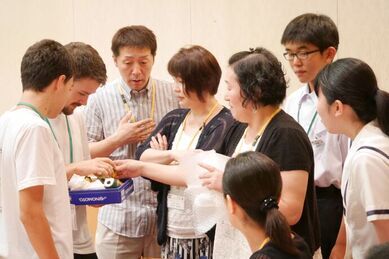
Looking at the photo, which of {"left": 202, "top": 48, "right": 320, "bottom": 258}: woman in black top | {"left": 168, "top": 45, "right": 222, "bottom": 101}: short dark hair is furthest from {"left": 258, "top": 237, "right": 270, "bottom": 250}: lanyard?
→ {"left": 168, "top": 45, "right": 222, "bottom": 101}: short dark hair

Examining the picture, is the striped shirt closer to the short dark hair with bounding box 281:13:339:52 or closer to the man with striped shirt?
the man with striped shirt

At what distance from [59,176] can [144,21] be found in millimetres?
3206

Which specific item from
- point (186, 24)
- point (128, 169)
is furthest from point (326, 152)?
point (186, 24)

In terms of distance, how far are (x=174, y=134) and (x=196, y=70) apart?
342 mm

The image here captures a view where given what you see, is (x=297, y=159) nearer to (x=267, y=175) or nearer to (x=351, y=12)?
(x=267, y=175)

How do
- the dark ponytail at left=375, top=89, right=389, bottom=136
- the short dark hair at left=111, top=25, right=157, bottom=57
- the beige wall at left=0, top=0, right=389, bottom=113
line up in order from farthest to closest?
1. the beige wall at left=0, top=0, right=389, bottom=113
2. the short dark hair at left=111, top=25, right=157, bottom=57
3. the dark ponytail at left=375, top=89, right=389, bottom=136

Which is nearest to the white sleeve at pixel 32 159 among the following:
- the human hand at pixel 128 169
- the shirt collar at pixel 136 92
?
the human hand at pixel 128 169

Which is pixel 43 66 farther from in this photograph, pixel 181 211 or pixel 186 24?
pixel 186 24

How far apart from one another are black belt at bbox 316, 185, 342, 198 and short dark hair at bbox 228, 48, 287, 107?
2.05 ft

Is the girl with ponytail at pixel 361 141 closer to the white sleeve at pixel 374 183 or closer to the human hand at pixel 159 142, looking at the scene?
the white sleeve at pixel 374 183

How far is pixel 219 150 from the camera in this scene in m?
2.65

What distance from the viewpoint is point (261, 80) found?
2.28 metres

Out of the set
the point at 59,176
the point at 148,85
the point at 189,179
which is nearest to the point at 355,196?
the point at 189,179

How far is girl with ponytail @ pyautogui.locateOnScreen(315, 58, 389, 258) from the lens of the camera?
201 centimetres
